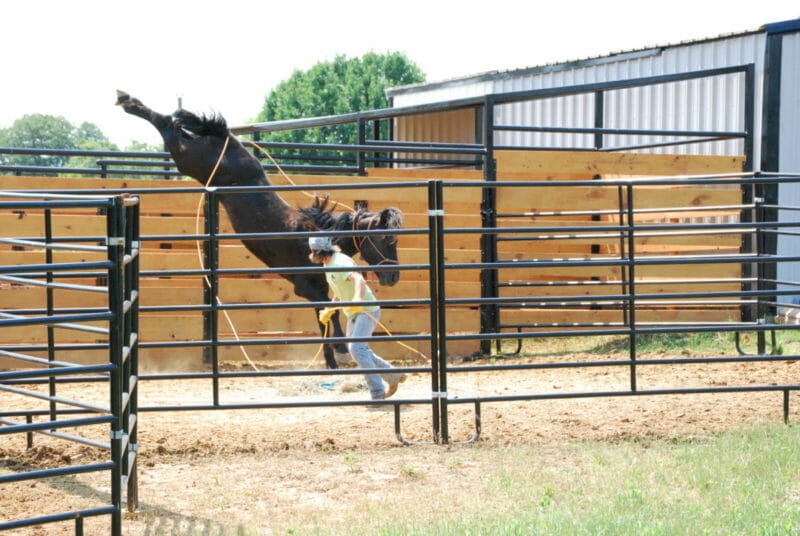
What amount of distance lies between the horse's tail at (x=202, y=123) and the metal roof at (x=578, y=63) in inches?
305

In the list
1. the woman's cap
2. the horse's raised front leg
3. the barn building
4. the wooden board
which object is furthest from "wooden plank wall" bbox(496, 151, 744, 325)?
the woman's cap

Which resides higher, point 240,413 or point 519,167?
point 519,167

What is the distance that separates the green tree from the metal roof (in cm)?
2139

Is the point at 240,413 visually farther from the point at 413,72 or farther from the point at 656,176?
the point at 413,72

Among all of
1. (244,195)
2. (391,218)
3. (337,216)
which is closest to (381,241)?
(391,218)

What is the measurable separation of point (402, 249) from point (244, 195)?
6.81 ft

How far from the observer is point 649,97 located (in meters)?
15.2

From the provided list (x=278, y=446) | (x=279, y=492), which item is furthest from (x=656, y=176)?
(x=279, y=492)

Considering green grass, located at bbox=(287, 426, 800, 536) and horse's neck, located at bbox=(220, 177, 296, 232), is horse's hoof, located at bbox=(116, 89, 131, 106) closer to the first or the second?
horse's neck, located at bbox=(220, 177, 296, 232)

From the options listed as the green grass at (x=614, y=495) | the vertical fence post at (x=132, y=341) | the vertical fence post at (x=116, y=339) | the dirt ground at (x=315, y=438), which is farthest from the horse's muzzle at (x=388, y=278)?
the vertical fence post at (x=116, y=339)

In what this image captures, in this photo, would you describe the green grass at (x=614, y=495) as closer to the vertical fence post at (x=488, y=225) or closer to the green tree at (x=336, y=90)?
the vertical fence post at (x=488, y=225)

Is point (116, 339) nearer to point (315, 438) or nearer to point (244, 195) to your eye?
point (315, 438)

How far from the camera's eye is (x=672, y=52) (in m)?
14.9

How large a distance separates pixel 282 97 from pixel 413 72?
22.8 feet
